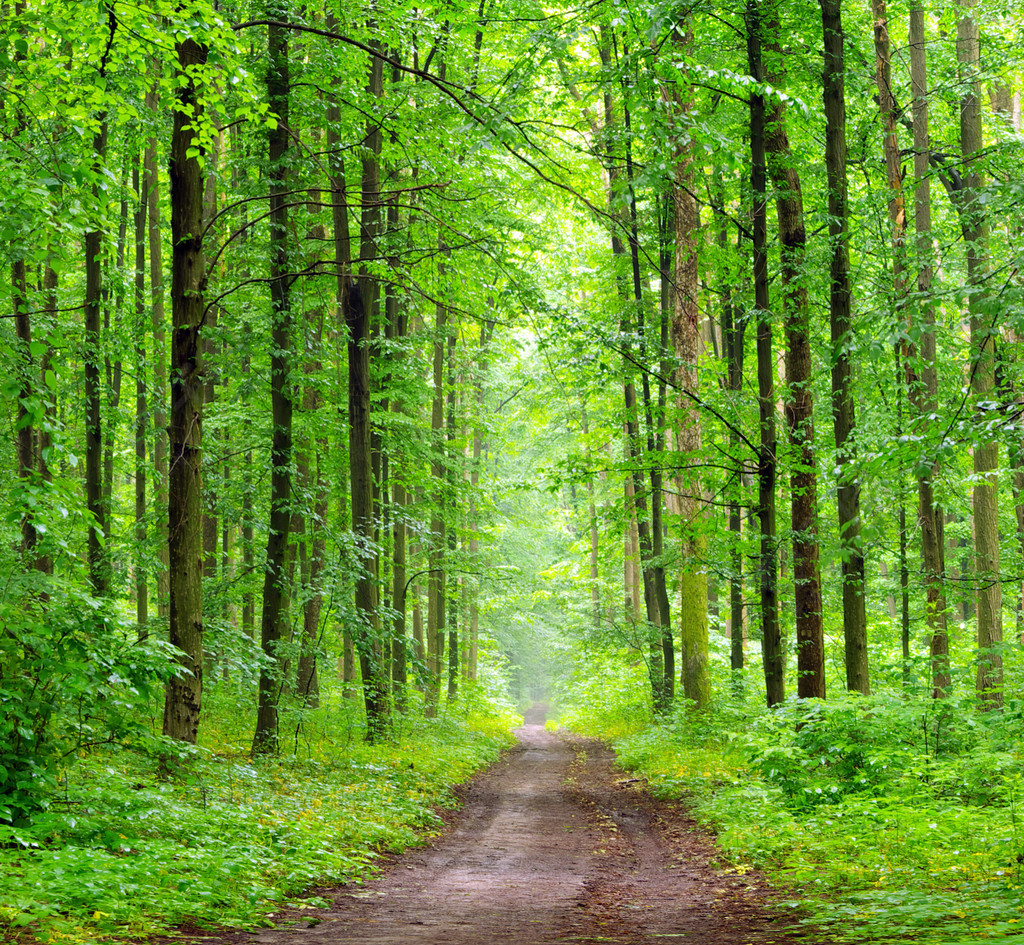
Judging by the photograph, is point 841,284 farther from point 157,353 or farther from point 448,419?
point 448,419

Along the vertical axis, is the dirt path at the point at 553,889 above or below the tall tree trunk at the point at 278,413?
below

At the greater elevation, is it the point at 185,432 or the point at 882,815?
the point at 185,432

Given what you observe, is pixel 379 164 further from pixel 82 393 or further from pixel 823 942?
pixel 823 942

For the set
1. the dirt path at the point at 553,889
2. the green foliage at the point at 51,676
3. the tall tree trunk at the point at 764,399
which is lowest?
the dirt path at the point at 553,889

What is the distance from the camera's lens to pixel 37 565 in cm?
1260

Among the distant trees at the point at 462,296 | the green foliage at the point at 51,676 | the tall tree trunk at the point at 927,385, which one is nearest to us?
the green foliage at the point at 51,676

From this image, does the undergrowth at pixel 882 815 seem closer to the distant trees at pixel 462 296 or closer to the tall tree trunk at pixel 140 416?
the distant trees at pixel 462 296

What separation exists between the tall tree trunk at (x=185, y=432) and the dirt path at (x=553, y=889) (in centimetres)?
269

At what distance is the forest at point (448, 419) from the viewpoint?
18.7 feet

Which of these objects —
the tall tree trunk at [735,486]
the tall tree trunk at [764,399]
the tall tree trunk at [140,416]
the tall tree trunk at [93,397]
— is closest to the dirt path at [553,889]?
the tall tree trunk at [764,399]

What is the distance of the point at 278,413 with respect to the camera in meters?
11.3

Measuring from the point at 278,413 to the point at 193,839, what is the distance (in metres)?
6.38

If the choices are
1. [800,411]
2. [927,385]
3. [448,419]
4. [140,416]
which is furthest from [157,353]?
[927,385]

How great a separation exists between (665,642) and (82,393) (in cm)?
1280
